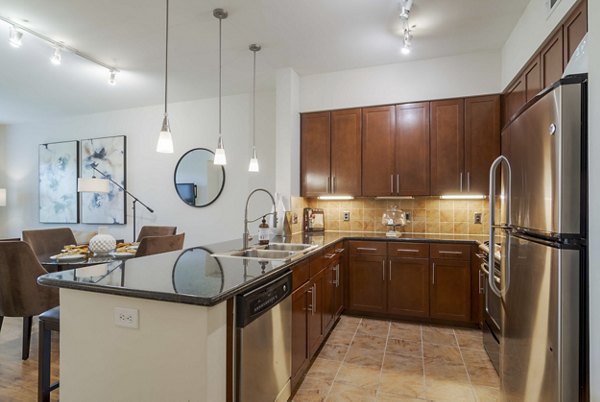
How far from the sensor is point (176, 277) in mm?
1504

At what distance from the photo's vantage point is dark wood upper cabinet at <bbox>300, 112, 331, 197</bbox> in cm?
388

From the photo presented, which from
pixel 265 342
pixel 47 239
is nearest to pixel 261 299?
pixel 265 342

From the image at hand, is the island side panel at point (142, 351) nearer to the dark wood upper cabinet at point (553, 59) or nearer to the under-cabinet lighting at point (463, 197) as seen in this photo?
the dark wood upper cabinet at point (553, 59)

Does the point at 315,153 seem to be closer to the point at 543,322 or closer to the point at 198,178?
the point at 198,178

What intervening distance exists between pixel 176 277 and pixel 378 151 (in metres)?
2.82

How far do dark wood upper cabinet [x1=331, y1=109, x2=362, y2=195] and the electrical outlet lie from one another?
2814 mm

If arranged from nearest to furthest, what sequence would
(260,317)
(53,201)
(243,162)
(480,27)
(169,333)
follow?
(169,333) < (260,317) < (480,27) < (243,162) < (53,201)

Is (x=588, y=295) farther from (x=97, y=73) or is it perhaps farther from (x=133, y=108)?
(x=133, y=108)

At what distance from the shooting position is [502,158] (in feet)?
5.40

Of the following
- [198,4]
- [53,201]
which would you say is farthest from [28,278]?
[53,201]

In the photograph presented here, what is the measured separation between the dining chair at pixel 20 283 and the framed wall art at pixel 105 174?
2.88 m

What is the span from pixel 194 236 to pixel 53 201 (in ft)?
10.5

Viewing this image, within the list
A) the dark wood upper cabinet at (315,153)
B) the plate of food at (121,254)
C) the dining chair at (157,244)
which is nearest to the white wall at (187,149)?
the dark wood upper cabinet at (315,153)

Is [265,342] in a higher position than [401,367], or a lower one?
higher
